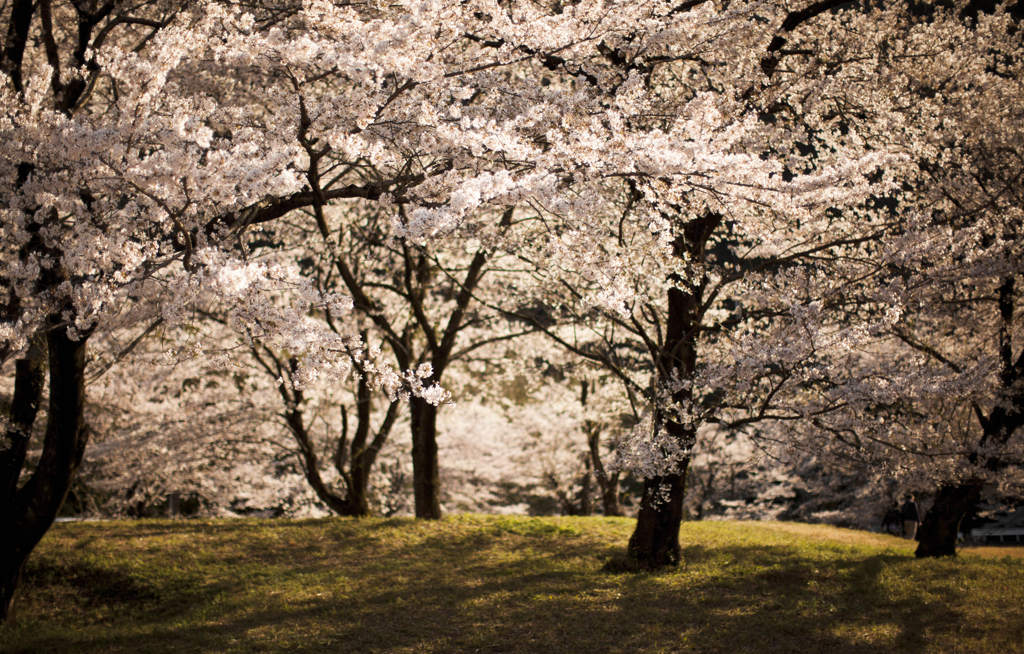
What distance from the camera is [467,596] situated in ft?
26.1

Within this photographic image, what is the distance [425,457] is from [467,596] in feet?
14.6

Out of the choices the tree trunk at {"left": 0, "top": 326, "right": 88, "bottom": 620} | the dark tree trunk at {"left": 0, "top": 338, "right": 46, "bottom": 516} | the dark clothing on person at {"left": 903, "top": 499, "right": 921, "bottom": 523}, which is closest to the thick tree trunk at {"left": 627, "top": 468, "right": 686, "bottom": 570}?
the tree trunk at {"left": 0, "top": 326, "right": 88, "bottom": 620}

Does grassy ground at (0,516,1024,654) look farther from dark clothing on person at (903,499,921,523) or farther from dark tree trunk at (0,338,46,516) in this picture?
dark clothing on person at (903,499,921,523)

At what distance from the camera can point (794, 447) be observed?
26.8 feet

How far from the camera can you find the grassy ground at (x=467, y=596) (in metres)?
6.38

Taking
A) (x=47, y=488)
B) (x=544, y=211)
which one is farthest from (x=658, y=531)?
(x=47, y=488)

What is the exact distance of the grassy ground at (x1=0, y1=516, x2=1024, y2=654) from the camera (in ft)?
20.9

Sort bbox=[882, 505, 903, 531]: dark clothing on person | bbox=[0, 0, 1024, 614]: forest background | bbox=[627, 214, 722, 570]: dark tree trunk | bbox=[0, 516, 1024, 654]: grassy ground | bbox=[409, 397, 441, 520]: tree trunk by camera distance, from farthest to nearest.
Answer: bbox=[882, 505, 903, 531]: dark clothing on person → bbox=[409, 397, 441, 520]: tree trunk → bbox=[627, 214, 722, 570]: dark tree trunk → bbox=[0, 516, 1024, 654]: grassy ground → bbox=[0, 0, 1024, 614]: forest background

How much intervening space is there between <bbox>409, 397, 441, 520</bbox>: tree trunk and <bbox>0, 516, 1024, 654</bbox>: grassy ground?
1.14 meters

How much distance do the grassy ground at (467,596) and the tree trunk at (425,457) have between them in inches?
44.7

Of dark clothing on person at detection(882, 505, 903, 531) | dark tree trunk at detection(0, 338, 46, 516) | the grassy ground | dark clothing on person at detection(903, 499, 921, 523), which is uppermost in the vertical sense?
dark tree trunk at detection(0, 338, 46, 516)

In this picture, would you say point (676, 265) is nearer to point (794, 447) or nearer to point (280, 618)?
point (794, 447)

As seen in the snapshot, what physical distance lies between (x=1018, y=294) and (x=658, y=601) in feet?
21.5

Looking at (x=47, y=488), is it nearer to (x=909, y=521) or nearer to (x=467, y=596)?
(x=467, y=596)
